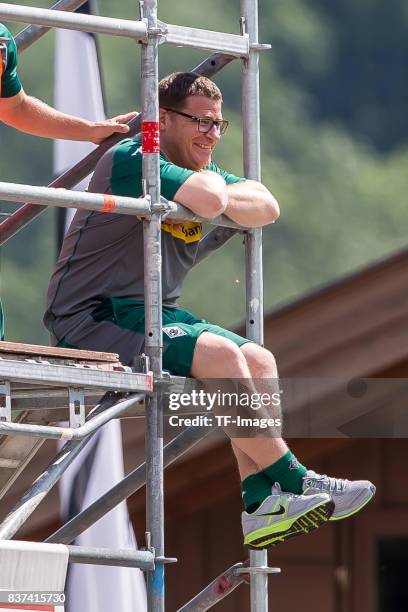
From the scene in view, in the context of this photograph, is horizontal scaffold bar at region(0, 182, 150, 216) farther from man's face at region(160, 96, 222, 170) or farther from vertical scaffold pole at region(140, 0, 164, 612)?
man's face at region(160, 96, 222, 170)

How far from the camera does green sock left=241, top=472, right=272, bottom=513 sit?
19.0 ft

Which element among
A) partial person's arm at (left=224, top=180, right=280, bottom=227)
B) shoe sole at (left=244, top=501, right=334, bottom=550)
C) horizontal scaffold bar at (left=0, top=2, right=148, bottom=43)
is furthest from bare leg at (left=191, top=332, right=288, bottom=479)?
horizontal scaffold bar at (left=0, top=2, right=148, bottom=43)

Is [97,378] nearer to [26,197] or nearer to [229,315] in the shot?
[26,197]

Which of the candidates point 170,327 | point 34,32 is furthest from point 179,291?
point 34,32

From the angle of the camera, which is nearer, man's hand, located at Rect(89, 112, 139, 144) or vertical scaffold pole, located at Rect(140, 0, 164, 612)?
vertical scaffold pole, located at Rect(140, 0, 164, 612)

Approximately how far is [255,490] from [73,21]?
1.69 metres

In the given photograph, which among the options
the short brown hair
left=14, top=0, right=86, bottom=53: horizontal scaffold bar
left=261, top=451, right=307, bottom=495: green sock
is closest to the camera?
left=261, top=451, right=307, bottom=495: green sock

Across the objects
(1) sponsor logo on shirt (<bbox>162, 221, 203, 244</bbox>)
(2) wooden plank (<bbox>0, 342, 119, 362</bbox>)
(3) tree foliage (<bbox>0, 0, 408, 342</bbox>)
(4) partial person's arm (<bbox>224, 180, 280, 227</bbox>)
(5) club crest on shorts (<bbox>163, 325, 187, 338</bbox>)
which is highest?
(3) tree foliage (<bbox>0, 0, 408, 342</bbox>)

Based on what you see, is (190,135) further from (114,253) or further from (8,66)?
(8,66)

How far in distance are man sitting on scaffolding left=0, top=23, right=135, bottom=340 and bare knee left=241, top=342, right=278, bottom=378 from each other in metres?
0.86

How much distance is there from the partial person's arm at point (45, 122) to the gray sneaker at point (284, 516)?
1514 millimetres

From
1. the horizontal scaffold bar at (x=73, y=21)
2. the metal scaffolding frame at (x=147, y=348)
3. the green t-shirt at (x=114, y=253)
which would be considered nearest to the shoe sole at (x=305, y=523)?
the metal scaffolding frame at (x=147, y=348)

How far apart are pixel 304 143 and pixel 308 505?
1864cm

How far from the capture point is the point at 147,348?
572 centimetres
